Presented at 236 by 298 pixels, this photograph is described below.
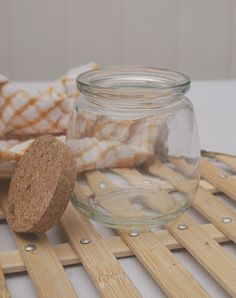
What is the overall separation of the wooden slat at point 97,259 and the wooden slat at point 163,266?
2cm

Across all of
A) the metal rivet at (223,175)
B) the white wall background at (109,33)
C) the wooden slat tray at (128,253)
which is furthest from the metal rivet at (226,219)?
the white wall background at (109,33)

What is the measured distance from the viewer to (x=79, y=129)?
64cm

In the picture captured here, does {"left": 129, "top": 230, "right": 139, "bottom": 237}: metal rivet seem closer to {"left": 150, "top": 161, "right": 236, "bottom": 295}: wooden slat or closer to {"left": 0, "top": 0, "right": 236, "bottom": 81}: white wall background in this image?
{"left": 150, "top": 161, "right": 236, "bottom": 295}: wooden slat

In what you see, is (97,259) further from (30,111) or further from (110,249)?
(30,111)

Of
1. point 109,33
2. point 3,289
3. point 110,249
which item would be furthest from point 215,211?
point 109,33

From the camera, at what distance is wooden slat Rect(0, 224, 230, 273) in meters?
0.53

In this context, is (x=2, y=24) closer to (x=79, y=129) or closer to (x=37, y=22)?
(x=37, y=22)

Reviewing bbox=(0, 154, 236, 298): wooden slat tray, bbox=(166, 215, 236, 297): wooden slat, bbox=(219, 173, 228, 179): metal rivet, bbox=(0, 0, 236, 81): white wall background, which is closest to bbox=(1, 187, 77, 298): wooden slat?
bbox=(0, 154, 236, 298): wooden slat tray

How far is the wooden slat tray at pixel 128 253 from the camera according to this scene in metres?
0.49

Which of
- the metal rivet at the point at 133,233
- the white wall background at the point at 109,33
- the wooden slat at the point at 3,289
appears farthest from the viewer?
the white wall background at the point at 109,33

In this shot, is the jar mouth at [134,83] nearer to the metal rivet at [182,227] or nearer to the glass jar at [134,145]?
the glass jar at [134,145]

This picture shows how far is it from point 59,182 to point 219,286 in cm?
15

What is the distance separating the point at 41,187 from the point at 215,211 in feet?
0.54

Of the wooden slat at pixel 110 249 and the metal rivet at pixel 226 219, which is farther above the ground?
the wooden slat at pixel 110 249
